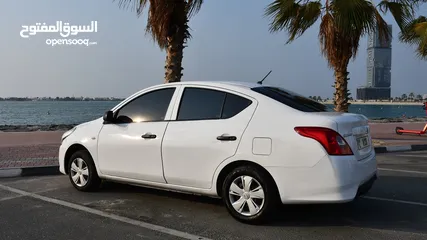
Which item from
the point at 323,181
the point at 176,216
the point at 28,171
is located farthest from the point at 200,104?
the point at 28,171

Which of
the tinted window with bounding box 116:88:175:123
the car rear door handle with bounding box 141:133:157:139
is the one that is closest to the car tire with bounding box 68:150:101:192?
the tinted window with bounding box 116:88:175:123

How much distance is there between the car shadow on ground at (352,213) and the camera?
14.6 feet

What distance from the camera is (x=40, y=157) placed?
905 centimetres

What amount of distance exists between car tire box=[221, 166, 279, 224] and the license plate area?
41.3 inches

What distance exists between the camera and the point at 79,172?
19.6 feet

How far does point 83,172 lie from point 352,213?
376 centimetres

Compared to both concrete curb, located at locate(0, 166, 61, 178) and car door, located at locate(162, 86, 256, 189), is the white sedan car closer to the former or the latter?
car door, located at locate(162, 86, 256, 189)

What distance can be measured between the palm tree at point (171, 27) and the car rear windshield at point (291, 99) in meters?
5.80

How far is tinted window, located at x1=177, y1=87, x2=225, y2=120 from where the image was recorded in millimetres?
4766

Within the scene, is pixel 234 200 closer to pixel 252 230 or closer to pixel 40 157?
pixel 252 230

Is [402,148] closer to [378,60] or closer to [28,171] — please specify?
[378,60]

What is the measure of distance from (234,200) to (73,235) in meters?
1.73

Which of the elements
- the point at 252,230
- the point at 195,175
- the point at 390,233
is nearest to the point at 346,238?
the point at 390,233

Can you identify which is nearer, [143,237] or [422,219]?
[143,237]
